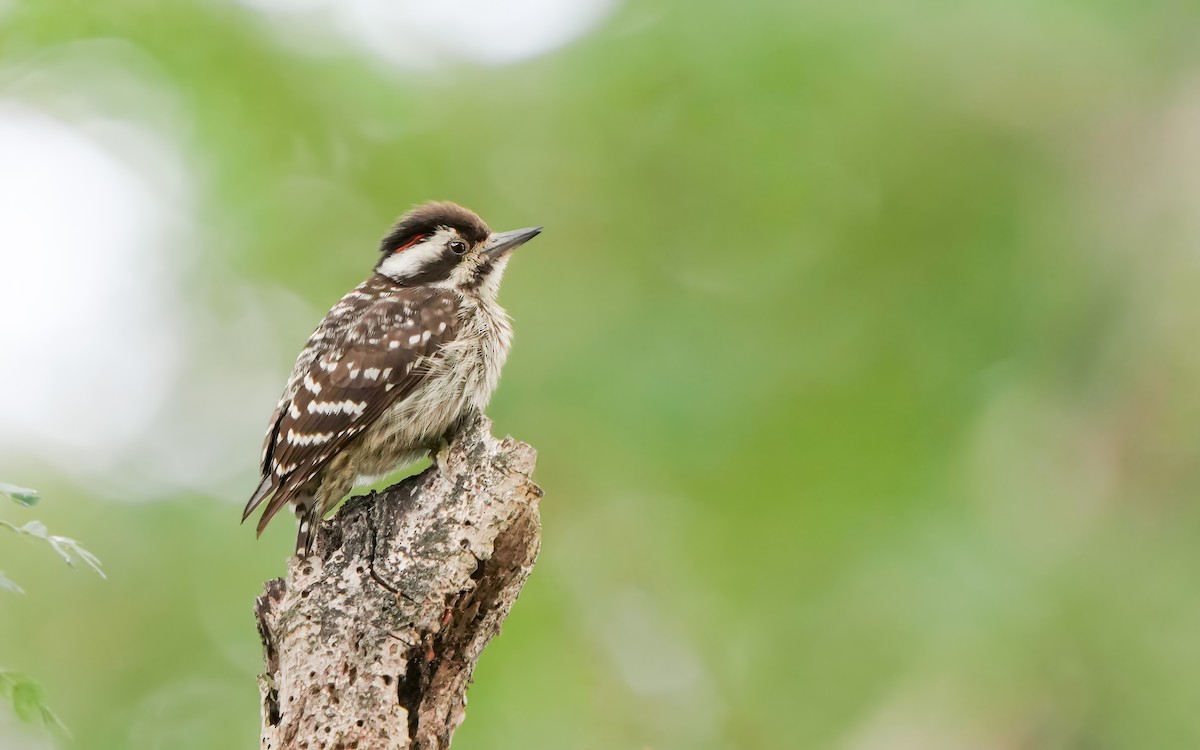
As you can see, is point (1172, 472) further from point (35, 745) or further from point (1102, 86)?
point (35, 745)

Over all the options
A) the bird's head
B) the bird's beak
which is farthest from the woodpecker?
the bird's beak

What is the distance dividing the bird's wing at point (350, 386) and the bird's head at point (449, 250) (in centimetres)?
50

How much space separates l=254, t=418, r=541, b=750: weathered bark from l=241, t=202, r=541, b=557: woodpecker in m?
0.59

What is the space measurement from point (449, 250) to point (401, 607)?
2.22 meters

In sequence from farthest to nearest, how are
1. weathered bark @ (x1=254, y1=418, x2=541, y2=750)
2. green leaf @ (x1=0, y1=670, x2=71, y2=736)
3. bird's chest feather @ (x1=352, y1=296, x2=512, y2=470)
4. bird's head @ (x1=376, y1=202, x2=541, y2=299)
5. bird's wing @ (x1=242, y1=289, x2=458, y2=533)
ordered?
bird's head @ (x1=376, y1=202, x2=541, y2=299) → bird's chest feather @ (x1=352, y1=296, x2=512, y2=470) → bird's wing @ (x1=242, y1=289, x2=458, y2=533) → weathered bark @ (x1=254, y1=418, x2=541, y2=750) → green leaf @ (x1=0, y1=670, x2=71, y2=736)

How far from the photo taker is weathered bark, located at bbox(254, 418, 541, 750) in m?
3.21

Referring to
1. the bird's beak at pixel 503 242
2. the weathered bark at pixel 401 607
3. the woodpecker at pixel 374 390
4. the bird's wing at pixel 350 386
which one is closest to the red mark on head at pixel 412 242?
the bird's beak at pixel 503 242

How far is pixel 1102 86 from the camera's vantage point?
7289mm

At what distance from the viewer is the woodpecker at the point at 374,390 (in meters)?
4.22

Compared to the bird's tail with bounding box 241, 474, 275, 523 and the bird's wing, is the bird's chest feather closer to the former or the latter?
the bird's wing

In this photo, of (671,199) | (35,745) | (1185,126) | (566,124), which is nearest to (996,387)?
(1185,126)

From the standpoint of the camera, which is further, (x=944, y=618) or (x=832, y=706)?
(x=832, y=706)

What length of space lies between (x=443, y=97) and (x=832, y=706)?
4.46 meters

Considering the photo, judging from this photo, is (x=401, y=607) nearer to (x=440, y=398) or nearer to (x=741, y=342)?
(x=440, y=398)
